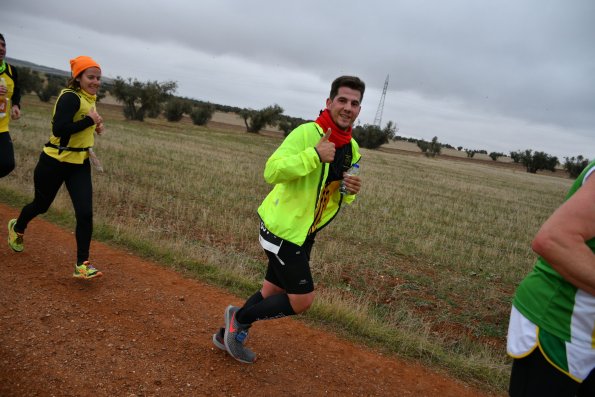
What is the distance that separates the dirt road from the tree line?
3707 centimetres

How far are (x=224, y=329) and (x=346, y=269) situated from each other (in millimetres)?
3840

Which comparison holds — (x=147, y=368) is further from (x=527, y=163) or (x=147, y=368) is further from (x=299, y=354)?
(x=527, y=163)

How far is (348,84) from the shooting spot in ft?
10.0

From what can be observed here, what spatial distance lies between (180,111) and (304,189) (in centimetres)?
5841

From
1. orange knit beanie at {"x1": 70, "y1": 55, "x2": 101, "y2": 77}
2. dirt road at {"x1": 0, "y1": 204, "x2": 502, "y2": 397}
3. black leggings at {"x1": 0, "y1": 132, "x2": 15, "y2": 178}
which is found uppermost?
orange knit beanie at {"x1": 70, "y1": 55, "x2": 101, "y2": 77}

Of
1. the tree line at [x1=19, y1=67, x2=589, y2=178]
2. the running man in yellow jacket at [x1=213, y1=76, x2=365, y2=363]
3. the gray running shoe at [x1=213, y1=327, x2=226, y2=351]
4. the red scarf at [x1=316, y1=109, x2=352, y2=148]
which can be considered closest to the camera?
the running man in yellow jacket at [x1=213, y1=76, x2=365, y2=363]

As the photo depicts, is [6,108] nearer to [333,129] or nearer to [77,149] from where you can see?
[77,149]

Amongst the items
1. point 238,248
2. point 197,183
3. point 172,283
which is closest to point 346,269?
point 238,248

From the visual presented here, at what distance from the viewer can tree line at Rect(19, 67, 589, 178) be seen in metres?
49.4

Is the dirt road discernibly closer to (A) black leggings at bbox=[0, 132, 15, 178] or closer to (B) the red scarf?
(A) black leggings at bbox=[0, 132, 15, 178]

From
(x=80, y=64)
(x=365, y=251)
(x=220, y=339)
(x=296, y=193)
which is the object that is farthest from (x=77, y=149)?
(x=365, y=251)

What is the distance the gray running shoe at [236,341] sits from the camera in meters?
3.45

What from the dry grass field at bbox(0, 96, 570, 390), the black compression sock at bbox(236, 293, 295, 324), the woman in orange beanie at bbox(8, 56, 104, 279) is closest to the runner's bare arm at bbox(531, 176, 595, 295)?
the black compression sock at bbox(236, 293, 295, 324)

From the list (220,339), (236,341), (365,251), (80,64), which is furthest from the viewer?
(365,251)
